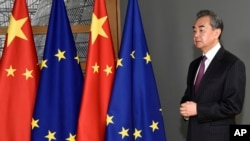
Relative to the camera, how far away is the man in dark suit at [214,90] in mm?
1740

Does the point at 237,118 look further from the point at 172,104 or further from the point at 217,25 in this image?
the point at 217,25

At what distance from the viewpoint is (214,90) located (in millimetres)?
1809

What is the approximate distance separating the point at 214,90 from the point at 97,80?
2.41 ft

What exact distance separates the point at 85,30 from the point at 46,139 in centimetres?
84

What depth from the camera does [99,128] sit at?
2.12m

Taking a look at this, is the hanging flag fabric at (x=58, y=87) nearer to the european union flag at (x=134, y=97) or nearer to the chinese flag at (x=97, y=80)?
the chinese flag at (x=97, y=80)

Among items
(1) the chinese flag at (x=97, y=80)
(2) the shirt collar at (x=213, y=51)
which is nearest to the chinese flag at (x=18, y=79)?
(1) the chinese flag at (x=97, y=80)

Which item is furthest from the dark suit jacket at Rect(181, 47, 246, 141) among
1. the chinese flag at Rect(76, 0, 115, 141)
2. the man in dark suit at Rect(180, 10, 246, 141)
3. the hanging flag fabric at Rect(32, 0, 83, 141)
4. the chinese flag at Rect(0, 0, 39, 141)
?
the chinese flag at Rect(0, 0, 39, 141)

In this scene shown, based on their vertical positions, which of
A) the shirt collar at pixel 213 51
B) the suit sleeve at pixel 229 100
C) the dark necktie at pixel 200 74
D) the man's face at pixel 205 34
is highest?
the man's face at pixel 205 34

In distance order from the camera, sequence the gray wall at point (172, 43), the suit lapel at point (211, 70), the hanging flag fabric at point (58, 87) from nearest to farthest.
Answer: the suit lapel at point (211, 70) < the hanging flag fabric at point (58, 87) < the gray wall at point (172, 43)

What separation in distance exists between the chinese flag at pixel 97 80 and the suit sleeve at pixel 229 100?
64cm

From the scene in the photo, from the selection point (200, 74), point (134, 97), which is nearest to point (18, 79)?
point (134, 97)

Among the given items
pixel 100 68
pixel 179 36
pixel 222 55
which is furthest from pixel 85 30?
pixel 222 55

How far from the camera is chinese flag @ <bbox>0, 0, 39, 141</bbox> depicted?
2109 millimetres
